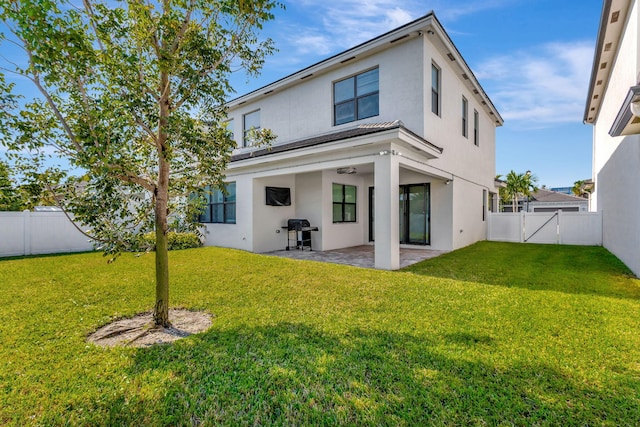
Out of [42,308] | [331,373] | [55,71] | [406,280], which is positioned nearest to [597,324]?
[406,280]

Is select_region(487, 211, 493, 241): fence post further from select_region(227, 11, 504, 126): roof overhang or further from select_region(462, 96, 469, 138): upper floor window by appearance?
select_region(227, 11, 504, 126): roof overhang

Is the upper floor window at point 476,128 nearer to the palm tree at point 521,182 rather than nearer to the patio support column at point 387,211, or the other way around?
the patio support column at point 387,211

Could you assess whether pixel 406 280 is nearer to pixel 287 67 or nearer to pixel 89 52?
pixel 89 52

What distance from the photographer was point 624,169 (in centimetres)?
796

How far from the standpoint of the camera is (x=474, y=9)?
27.7 feet

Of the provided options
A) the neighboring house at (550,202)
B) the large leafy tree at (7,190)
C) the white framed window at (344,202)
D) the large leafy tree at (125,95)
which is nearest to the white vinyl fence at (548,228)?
the white framed window at (344,202)

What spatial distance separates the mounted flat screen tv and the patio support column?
16.8 feet

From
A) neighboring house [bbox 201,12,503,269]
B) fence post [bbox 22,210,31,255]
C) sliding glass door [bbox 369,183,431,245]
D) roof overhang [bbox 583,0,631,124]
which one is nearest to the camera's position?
roof overhang [bbox 583,0,631,124]

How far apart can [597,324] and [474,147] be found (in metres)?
11.0

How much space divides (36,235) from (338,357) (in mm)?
13594

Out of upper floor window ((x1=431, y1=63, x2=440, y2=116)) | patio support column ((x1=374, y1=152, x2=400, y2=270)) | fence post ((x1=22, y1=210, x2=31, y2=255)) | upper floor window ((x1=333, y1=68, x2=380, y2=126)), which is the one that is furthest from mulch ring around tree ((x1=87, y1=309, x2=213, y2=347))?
fence post ((x1=22, y1=210, x2=31, y2=255))

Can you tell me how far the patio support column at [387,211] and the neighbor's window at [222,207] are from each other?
676 cm

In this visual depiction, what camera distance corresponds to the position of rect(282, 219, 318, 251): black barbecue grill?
37.5 ft

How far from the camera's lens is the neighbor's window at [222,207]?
39.8ft
